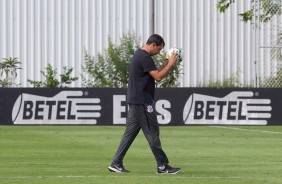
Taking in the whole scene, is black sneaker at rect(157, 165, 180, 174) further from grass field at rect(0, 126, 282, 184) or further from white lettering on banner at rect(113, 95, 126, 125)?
white lettering on banner at rect(113, 95, 126, 125)

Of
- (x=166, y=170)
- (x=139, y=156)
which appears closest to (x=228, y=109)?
(x=139, y=156)

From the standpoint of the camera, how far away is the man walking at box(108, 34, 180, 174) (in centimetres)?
1445

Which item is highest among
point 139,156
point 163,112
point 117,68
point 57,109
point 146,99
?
point 117,68

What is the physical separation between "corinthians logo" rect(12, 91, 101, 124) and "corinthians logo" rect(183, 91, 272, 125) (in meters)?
3.02

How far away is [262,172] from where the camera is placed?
Result: 14.8 m

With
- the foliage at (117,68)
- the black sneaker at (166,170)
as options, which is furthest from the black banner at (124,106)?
the black sneaker at (166,170)

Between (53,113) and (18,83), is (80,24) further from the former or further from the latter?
(53,113)

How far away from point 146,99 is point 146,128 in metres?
0.42

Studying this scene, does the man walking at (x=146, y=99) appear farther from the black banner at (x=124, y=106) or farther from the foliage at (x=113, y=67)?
the foliage at (x=113, y=67)

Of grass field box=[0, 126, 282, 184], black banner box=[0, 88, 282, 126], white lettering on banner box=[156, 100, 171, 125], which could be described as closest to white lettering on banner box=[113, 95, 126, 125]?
black banner box=[0, 88, 282, 126]

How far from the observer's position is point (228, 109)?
31.6 metres

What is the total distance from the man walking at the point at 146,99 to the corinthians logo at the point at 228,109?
16.8m

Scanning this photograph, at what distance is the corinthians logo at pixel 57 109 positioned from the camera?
30.9 meters

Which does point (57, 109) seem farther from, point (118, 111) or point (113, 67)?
point (113, 67)
